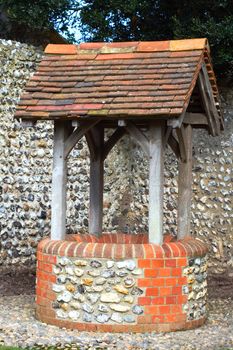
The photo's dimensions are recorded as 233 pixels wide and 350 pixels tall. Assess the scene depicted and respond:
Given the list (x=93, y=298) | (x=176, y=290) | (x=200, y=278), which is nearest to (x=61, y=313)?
(x=93, y=298)

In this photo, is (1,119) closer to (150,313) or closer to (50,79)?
(50,79)

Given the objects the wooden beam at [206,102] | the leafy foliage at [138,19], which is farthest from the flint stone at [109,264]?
the leafy foliage at [138,19]

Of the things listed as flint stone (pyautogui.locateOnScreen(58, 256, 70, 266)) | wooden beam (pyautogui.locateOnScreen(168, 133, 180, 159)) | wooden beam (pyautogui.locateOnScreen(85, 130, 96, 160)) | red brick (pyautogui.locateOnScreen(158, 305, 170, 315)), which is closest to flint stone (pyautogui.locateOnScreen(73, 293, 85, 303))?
flint stone (pyautogui.locateOnScreen(58, 256, 70, 266))

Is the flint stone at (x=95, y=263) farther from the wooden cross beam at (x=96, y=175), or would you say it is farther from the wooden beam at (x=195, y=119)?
the wooden beam at (x=195, y=119)

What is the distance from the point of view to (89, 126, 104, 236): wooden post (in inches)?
317

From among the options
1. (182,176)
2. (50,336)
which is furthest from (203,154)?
(50,336)

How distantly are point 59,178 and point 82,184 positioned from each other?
4553 mm

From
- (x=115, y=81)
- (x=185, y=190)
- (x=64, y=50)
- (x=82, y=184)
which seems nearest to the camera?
(x=115, y=81)

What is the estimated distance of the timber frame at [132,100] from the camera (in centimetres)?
658

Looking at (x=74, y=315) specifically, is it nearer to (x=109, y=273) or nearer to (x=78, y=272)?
(x=78, y=272)

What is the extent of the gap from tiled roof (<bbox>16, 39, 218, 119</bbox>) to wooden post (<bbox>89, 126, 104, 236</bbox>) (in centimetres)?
106

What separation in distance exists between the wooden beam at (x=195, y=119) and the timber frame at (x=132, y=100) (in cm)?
1

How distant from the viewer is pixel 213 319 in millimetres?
7504

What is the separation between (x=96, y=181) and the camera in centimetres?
808
